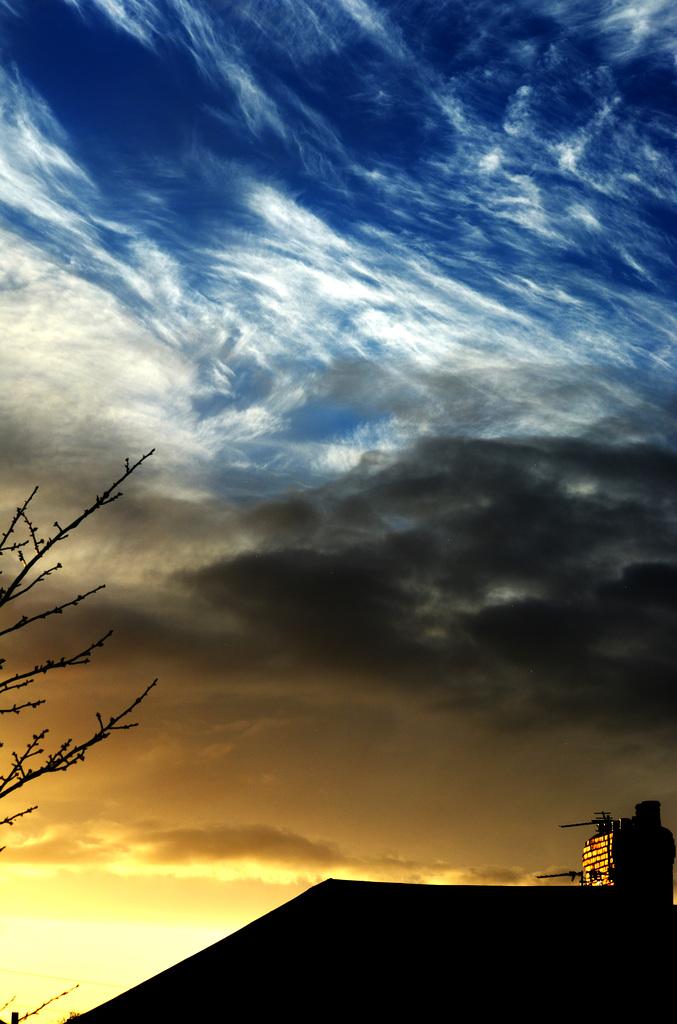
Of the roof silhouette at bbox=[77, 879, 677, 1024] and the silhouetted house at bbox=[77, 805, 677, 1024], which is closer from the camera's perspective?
the silhouetted house at bbox=[77, 805, 677, 1024]

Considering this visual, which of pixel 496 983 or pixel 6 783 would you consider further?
pixel 496 983

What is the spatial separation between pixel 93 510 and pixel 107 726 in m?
1.94

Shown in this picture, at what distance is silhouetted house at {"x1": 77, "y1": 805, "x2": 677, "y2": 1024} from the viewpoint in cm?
1281

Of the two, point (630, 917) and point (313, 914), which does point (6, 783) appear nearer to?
point (313, 914)

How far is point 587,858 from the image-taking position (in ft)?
194

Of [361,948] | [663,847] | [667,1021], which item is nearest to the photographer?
[667,1021]

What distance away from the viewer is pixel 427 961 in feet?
44.1

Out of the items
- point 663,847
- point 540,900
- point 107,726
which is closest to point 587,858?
point 663,847

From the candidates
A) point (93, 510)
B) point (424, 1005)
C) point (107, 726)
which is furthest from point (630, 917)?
point (93, 510)

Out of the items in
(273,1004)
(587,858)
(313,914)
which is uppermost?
(587,858)

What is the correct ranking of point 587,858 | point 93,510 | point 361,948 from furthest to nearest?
point 587,858 < point 361,948 < point 93,510

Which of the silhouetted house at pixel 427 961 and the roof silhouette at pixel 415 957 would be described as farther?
the roof silhouette at pixel 415 957

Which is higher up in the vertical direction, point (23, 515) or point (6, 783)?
point (23, 515)

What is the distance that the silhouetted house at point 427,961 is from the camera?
12812mm
